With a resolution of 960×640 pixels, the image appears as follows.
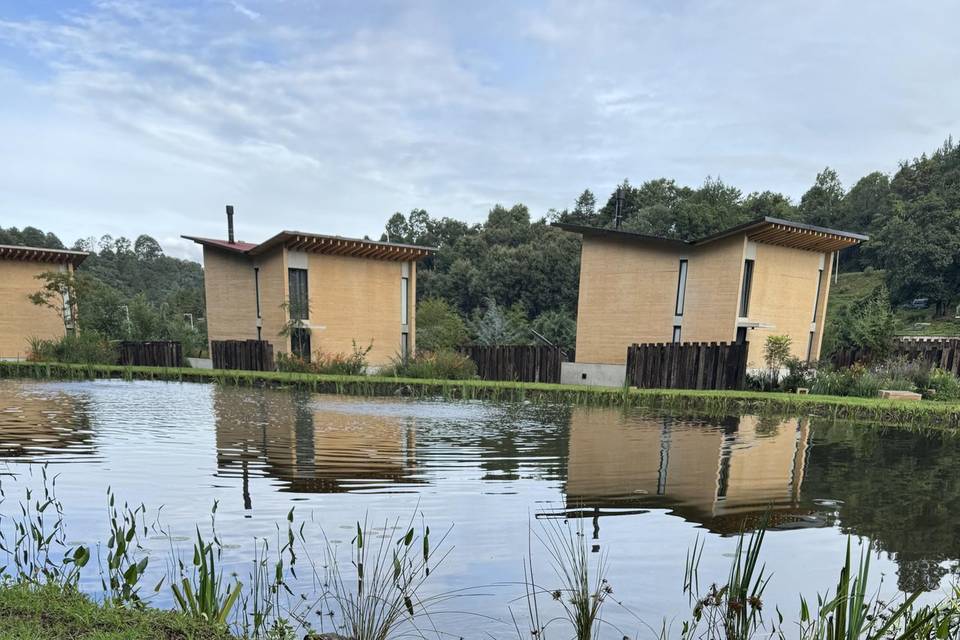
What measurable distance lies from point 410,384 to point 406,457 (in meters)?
8.00

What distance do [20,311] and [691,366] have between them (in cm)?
2646

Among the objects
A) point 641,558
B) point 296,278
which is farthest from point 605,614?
point 296,278

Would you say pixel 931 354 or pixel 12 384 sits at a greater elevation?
pixel 931 354

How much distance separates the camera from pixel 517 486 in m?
5.77

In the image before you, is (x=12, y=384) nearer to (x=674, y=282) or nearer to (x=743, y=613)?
(x=743, y=613)

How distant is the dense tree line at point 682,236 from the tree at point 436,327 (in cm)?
695

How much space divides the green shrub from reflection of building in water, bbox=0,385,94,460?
16.7 m

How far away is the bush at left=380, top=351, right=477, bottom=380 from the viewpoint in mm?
16891

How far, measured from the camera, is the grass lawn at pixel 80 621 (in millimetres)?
2441

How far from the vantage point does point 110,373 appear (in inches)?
706

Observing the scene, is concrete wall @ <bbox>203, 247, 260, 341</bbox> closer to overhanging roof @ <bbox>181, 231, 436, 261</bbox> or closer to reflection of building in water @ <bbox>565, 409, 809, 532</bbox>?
overhanging roof @ <bbox>181, 231, 436, 261</bbox>

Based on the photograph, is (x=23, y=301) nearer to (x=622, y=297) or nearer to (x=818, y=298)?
(x=622, y=297)

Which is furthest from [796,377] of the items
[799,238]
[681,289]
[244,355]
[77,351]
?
[77,351]

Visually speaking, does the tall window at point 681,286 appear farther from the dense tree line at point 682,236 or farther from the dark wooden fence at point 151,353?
the dark wooden fence at point 151,353
